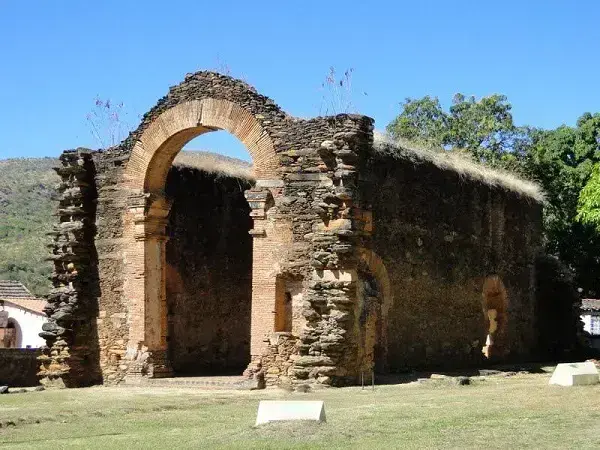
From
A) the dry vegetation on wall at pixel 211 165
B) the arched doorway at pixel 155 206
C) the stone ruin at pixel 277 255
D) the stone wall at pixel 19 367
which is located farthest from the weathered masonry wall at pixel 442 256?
the stone wall at pixel 19 367

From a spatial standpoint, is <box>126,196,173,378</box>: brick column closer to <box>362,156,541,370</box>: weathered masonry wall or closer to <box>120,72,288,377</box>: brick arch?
<box>120,72,288,377</box>: brick arch

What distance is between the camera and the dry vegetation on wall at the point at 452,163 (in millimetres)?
19355

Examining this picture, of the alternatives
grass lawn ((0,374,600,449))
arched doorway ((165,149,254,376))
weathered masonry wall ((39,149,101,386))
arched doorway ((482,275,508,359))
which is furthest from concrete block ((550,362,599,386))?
weathered masonry wall ((39,149,101,386))

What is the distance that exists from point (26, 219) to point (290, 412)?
143 ft

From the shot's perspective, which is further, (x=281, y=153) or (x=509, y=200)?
(x=509, y=200)

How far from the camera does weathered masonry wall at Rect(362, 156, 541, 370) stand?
63.6 ft

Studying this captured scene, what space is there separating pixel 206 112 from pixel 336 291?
181 inches

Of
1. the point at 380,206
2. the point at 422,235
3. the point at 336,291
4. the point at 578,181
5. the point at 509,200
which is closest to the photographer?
the point at 336,291

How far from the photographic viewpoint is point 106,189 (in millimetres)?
20797

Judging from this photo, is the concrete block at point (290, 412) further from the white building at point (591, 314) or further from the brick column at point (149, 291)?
the white building at point (591, 314)

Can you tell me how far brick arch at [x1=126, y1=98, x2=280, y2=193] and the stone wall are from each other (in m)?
4.98

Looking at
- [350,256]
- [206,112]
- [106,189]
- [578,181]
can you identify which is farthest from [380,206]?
[578,181]

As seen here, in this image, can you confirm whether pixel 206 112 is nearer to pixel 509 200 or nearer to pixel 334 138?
pixel 334 138

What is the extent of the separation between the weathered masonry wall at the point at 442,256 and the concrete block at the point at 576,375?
4299mm
